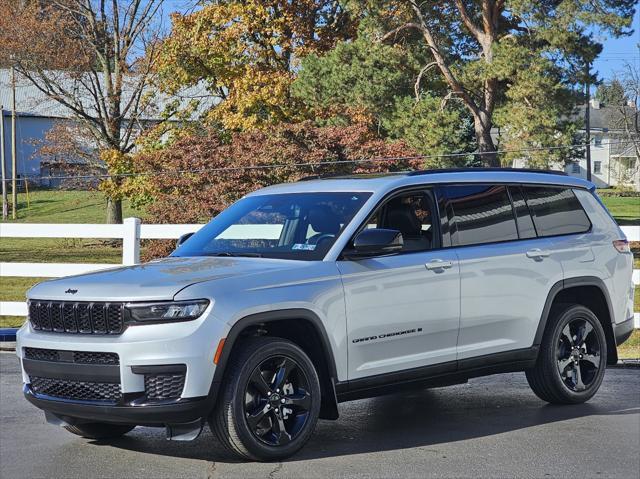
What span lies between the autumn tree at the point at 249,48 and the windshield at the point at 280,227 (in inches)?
991

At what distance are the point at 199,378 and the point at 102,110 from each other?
36.3 m

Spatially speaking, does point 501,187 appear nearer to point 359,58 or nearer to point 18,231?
point 18,231

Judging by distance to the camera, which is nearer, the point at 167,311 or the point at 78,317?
the point at 167,311

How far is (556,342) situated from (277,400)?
2.86 m

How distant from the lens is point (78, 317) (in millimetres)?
6676

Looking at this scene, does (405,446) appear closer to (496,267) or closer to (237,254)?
(496,267)

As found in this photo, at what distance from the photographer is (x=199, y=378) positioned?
6391mm

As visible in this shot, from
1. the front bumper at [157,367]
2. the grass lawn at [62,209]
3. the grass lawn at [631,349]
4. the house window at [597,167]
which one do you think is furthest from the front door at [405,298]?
the house window at [597,167]

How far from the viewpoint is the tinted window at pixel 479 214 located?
8.10 m

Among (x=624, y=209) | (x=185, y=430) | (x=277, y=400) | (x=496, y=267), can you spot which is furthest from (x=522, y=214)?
(x=624, y=209)

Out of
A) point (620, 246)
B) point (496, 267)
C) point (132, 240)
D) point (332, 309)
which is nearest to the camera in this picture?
point (332, 309)

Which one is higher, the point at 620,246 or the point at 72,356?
the point at 620,246

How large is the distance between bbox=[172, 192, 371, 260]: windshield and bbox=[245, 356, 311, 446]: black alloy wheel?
2.65 feet

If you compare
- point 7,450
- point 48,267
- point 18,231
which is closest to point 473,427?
point 7,450
